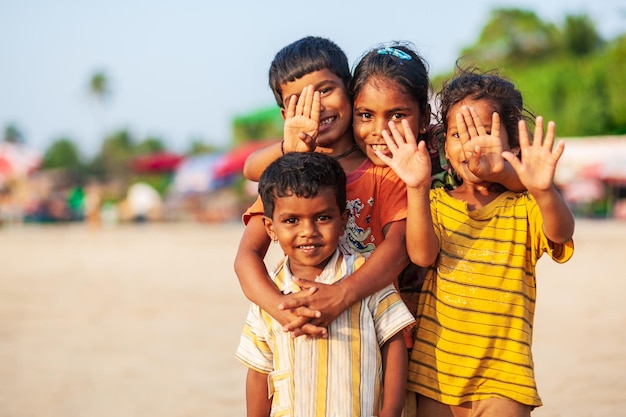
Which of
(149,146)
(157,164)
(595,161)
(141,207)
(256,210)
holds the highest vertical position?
(149,146)

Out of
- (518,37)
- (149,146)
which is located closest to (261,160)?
(518,37)

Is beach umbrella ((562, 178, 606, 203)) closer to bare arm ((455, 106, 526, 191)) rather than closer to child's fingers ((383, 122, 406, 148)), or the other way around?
bare arm ((455, 106, 526, 191))

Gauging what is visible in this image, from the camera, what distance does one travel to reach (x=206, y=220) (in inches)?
1390

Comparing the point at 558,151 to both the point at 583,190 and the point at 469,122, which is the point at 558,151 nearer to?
the point at 469,122

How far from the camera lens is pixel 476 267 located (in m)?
3.04

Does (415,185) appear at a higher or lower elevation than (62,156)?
lower

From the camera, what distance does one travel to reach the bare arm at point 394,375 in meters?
2.85

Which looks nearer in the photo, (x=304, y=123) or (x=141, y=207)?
(x=304, y=123)

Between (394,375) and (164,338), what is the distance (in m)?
6.28

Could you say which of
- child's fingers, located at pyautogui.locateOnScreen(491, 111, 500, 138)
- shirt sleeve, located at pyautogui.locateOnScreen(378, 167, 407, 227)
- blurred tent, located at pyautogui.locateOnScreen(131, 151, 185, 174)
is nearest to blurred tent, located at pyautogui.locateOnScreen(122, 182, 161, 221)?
blurred tent, located at pyautogui.locateOnScreen(131, 151, 185, 174)

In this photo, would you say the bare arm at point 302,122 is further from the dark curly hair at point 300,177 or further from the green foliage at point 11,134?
the green foliage at point 11,134

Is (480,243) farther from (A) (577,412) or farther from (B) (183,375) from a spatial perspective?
(B) (183,375)

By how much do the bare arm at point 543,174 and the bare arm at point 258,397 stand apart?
1.18 metres

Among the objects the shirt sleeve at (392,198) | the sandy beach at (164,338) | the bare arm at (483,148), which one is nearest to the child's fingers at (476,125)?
the bare arm at (483,148)
